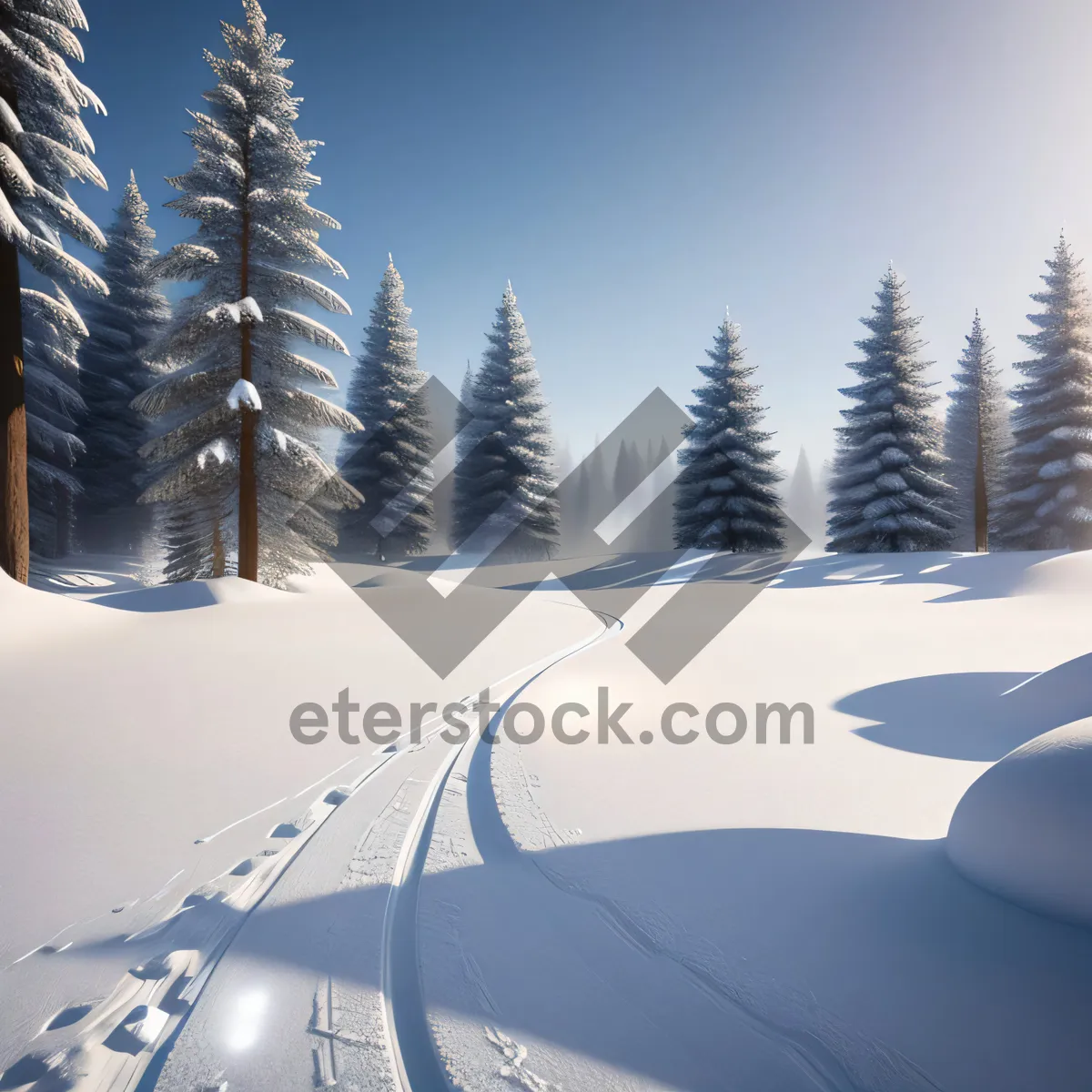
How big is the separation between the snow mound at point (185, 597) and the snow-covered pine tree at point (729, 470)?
16.6 m

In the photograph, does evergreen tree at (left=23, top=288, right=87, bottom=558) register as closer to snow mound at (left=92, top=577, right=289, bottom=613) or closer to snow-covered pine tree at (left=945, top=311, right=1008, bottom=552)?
snow mound at (left=92, top=577, right=289, bottom=613)

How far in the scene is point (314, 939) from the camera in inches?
77.0

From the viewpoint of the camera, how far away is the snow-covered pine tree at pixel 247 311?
32.9 feet

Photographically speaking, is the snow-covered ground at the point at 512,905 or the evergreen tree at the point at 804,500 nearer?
the snow-covered ground at the point at 512,905

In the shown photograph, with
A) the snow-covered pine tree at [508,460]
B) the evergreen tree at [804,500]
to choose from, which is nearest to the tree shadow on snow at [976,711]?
the snow-covered pine tree at [508,460]

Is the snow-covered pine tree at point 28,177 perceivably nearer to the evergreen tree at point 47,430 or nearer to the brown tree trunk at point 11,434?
the brown tree trunk at point 11,434

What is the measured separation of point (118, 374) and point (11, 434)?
14.1 metres

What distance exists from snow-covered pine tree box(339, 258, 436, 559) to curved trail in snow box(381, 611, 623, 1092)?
22111mm

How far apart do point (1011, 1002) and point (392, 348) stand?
25797 millimetres

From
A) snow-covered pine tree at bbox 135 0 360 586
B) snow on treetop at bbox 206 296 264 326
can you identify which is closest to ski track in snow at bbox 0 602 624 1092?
snow-covered pine tree at bbox 135 0 360 586

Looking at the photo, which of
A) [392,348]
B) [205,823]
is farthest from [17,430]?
[392,348]

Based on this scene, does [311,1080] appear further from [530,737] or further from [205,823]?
[530,737]

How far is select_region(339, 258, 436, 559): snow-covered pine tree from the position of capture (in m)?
23.4

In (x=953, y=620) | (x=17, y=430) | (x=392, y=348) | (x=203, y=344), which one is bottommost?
(x=953, y=620)
